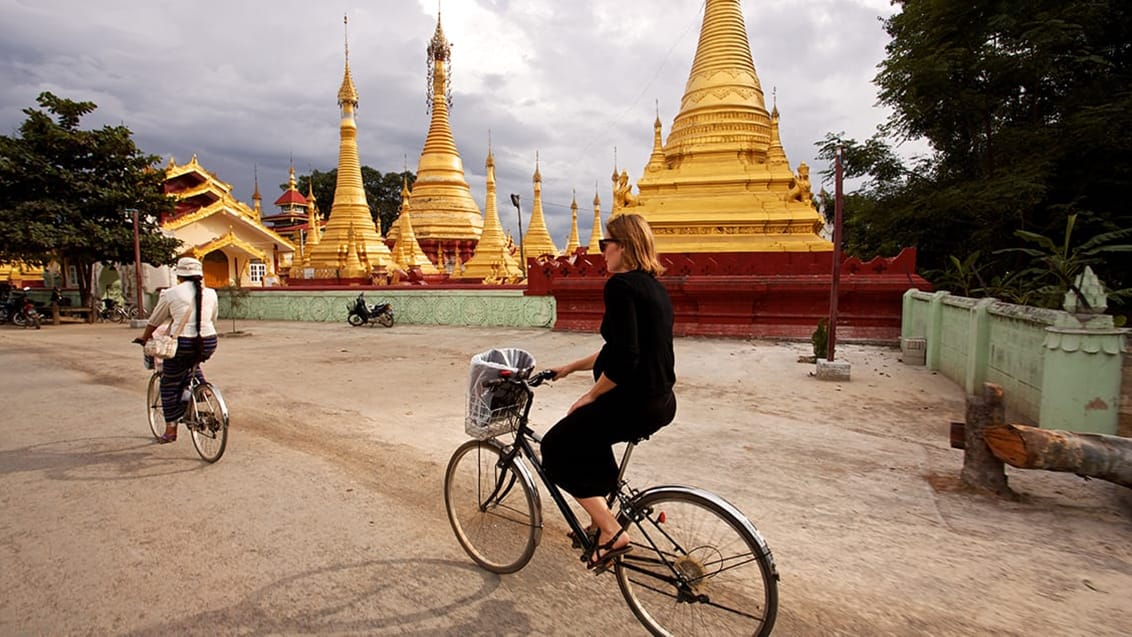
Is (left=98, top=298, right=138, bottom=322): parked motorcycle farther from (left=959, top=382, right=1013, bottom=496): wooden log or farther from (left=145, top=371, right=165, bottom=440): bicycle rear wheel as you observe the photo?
(left=959, top=382, right=1013, bottom=496): wooden log

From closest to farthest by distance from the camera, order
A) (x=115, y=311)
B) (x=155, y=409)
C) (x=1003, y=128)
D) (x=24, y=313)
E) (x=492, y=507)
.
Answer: (x=492, y=507) < (x=155, y=409) < (x=1003, y=128) < (x=24, y=313) < (x=115, y=311)

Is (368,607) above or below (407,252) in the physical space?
below

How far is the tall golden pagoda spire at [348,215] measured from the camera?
86.3 feet

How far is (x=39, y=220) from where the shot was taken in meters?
16.6

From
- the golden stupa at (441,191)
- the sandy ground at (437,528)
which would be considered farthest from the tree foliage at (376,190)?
the sandy ground at (437,528)

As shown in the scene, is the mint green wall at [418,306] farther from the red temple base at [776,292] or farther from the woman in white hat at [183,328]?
the woman in white hat at [183,328]

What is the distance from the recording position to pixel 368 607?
259 centimetres

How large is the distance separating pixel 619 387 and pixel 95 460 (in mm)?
4455

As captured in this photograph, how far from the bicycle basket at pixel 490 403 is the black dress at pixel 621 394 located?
0.29 m

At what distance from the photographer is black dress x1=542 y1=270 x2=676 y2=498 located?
219 centimetres

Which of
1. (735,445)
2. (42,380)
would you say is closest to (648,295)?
(735,445)

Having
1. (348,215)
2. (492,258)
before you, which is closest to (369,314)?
(492,258)

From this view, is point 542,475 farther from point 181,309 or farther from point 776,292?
point 776,292

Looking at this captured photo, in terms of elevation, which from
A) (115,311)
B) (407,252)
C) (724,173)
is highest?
(724,173)
